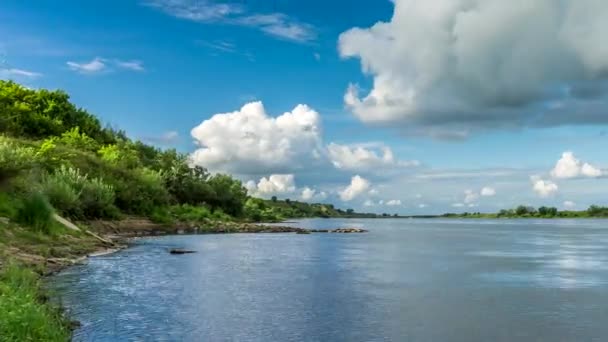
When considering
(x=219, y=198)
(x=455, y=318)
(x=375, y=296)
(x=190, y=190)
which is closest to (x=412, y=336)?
(x=455, y=318)

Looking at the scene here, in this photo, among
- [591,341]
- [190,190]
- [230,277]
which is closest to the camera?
[591,341]

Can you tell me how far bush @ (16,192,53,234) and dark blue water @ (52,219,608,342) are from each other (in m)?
4.72

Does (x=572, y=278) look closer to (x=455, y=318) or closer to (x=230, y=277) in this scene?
(x=455, y=318)

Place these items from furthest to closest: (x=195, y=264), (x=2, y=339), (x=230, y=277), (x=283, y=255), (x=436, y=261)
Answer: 1. (x=283, y=255)
2. (x=436, y=261)
3. (x=195, y=264)
4. (x=230, y=277)
5. (x=2, y=339)

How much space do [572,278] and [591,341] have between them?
17.7 meters

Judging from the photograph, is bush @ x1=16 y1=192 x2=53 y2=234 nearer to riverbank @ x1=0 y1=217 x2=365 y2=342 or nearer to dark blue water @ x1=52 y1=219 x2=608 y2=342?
riverbank @ x1=0 y1=217 x2=365 y2=342

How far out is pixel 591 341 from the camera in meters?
18.0

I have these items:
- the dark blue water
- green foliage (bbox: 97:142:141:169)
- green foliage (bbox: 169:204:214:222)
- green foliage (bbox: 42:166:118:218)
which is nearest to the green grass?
the dark blue water

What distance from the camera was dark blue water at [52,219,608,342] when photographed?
1892 centimetres

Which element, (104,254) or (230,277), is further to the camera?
(104,254)

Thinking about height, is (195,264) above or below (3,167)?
below

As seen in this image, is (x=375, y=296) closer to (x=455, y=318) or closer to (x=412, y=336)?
(x=455, y=318)

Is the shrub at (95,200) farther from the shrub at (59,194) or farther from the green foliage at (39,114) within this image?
the green foliage at (39,114)

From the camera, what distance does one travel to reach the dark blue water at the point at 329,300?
18.9m
